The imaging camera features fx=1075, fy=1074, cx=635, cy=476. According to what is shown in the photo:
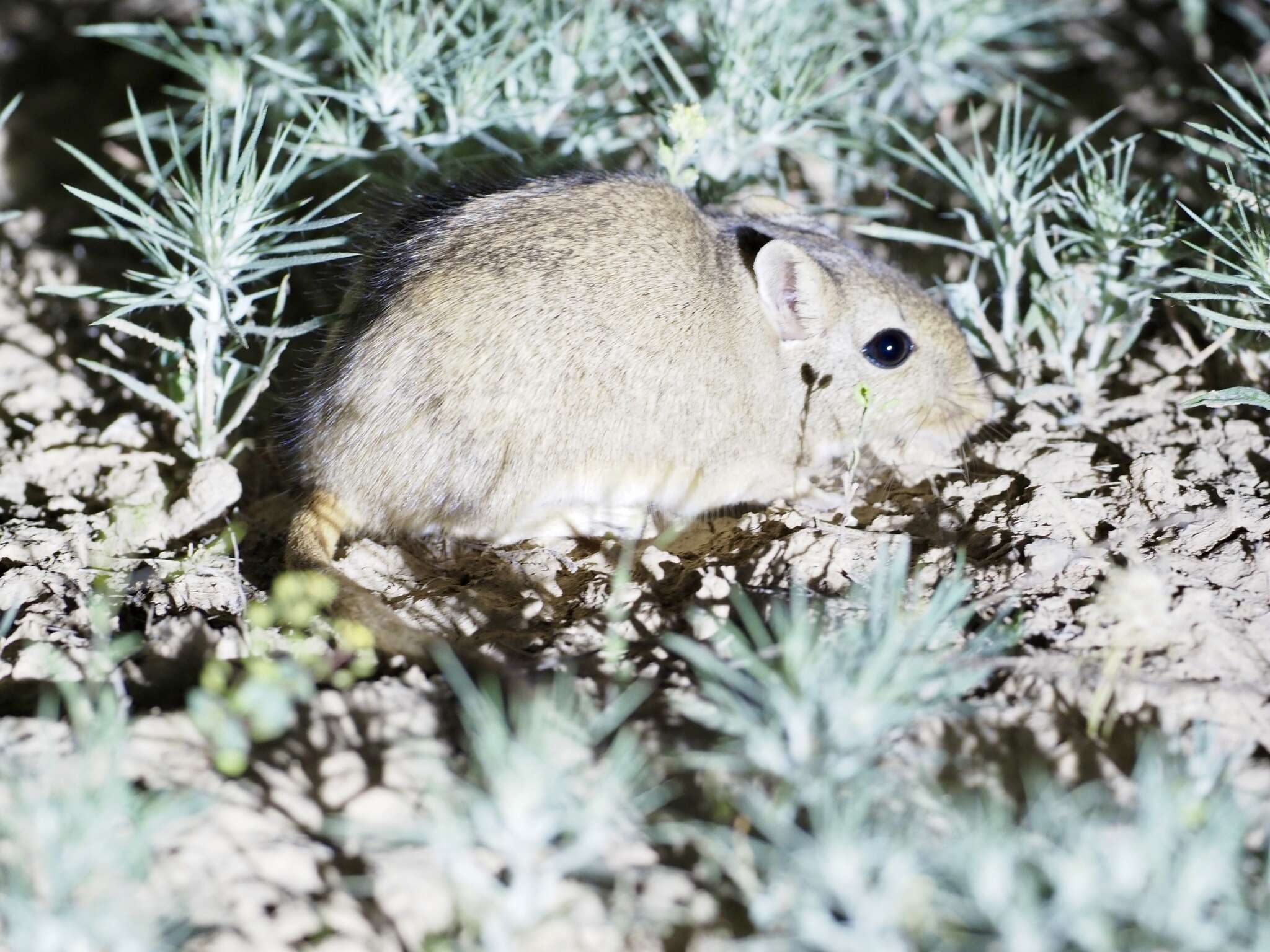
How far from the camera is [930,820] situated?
90.9 inches

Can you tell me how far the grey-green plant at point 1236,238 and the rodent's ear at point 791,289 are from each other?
1.12m

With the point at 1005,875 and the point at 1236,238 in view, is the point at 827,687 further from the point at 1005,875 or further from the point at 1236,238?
the point at 1236,238

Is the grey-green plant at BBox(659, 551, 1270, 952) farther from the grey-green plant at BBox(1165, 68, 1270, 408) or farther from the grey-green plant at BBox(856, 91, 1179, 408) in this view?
the grey-green plant at BBox(856, 91, 1179, 408)

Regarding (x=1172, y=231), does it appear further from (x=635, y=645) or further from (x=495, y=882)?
(x=495, y=882)

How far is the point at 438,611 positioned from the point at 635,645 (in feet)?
2.19

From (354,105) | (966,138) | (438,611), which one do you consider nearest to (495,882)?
(438,611)

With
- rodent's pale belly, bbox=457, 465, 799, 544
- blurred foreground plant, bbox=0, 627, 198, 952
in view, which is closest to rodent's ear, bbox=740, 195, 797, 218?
rodent's pale belly, bbox=457, 465, 799, 544

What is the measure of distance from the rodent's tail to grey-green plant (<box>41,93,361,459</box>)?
54 cm

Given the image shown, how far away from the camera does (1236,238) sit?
11.2 feet

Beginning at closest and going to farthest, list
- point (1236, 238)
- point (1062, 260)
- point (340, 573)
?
point (340, 573)
point (1236, 238)
point (1062, 260)

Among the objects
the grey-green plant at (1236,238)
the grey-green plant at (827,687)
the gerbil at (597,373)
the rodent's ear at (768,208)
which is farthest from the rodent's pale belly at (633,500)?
the grey-green plant at (1236,238)

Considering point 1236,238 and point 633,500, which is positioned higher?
point 1236,238

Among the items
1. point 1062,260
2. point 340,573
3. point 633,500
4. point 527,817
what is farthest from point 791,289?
point 527,817

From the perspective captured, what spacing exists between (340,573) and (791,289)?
71.3 inches
